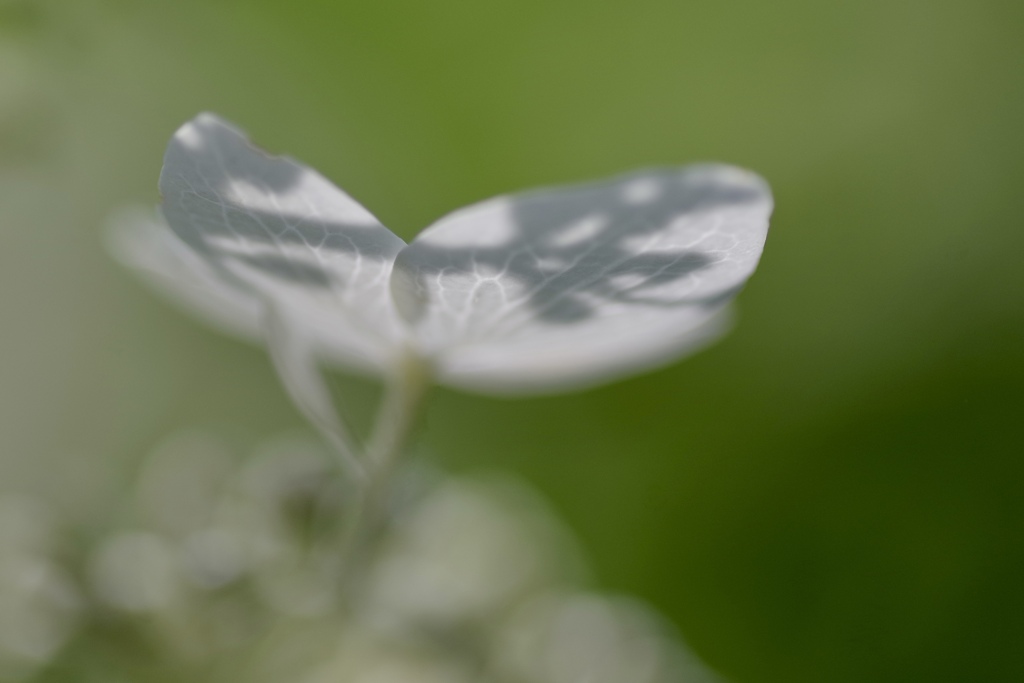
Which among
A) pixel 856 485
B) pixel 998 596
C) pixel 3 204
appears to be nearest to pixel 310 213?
pixel 856 485

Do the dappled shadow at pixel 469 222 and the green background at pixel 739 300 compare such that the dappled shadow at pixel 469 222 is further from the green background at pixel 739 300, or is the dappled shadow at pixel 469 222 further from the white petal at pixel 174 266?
the green background at pixel 739 300

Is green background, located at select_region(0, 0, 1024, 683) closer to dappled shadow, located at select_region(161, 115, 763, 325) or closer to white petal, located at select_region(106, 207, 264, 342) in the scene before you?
white petal, located at select_region(106, 207, 264, 342)

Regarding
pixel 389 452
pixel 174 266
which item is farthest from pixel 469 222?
pixel 174 266

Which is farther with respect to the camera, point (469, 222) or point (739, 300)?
point (739, 300)

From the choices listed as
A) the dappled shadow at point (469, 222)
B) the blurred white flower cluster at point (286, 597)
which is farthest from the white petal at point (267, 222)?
A: the blurred white flower cluster at point (286, 597)

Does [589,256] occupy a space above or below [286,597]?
above

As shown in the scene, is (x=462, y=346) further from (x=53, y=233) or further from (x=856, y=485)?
(x=53, y=233)

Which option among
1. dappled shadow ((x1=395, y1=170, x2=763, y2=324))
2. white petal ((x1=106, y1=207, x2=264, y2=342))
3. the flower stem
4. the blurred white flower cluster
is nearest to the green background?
white petal ((x1=106, y1=207, x2=264, y2=342))

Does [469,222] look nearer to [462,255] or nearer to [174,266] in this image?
[462,255]
